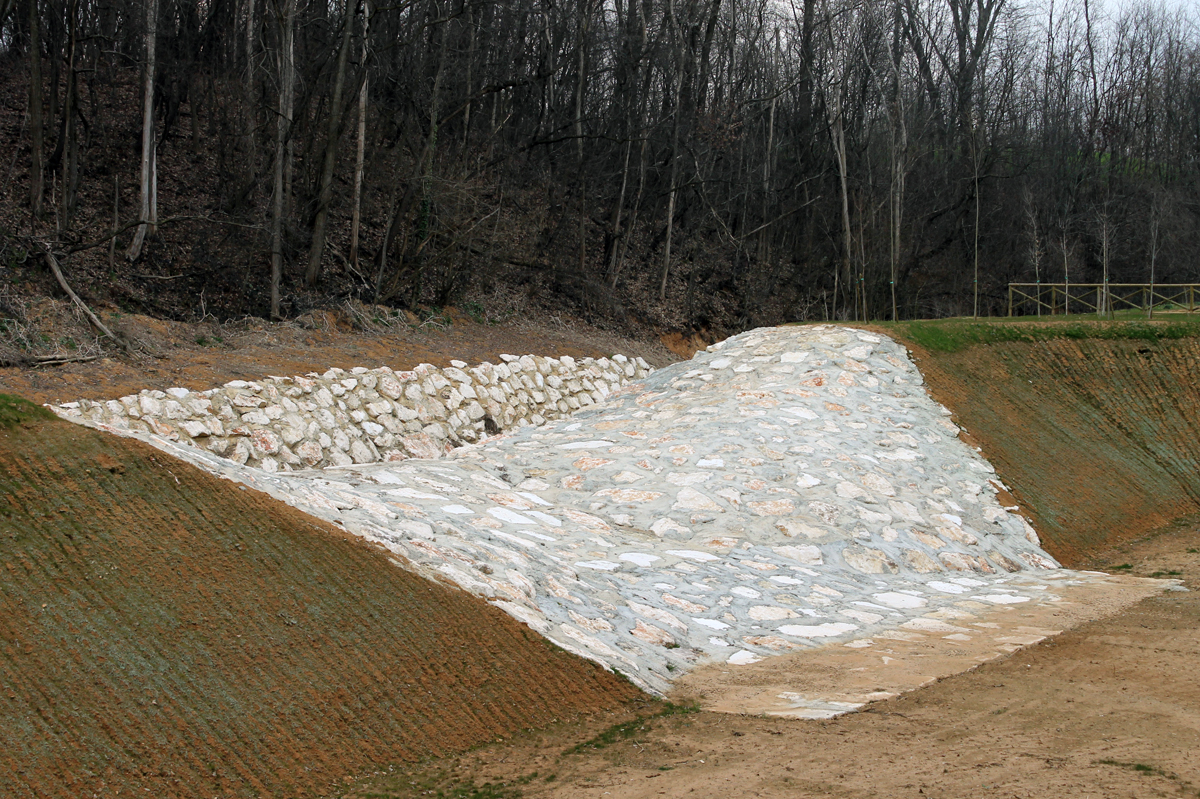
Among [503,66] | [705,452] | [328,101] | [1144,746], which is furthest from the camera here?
[503,66]

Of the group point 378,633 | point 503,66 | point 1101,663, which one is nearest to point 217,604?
point 378,633

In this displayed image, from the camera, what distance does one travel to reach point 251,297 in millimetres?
17609

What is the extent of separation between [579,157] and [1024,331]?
12.3 metres

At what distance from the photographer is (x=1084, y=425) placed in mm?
15086

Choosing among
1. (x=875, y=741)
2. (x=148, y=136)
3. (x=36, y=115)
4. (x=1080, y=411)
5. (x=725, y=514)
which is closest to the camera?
(x=875, y=741)

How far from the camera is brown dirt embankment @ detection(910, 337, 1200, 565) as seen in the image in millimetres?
12820

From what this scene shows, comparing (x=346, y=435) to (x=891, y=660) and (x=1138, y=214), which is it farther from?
(x=1138, y=214)

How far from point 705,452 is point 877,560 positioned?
2781mm

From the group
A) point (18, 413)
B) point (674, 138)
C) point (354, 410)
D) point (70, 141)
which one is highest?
point (674, 138)

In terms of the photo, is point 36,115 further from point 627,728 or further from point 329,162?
point 627,728

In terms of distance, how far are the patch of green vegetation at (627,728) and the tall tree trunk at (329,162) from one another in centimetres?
1384

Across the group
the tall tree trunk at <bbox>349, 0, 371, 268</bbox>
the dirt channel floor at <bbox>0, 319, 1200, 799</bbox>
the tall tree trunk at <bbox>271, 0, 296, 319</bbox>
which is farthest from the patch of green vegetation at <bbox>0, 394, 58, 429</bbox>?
the tall tree trunk at <bbox>349, 0, 371, 268</bbox>

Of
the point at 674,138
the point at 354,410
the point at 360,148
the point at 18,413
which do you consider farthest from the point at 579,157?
the point at 18,413

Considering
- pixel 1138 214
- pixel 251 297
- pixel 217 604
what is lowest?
pixel 217 604
